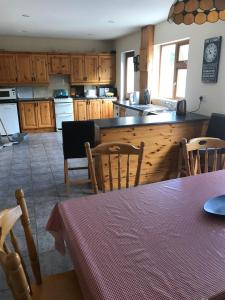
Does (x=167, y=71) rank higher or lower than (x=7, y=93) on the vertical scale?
higher

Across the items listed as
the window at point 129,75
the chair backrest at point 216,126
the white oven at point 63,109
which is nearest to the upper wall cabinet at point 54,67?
the window at point 129,75

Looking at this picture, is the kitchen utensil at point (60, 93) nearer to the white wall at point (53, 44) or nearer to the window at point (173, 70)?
the white wall at point (53, 44)

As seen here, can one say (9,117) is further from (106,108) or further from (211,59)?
(211,59)

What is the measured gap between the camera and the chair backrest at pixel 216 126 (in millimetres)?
2943

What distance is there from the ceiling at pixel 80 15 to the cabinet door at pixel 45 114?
5.46 ft

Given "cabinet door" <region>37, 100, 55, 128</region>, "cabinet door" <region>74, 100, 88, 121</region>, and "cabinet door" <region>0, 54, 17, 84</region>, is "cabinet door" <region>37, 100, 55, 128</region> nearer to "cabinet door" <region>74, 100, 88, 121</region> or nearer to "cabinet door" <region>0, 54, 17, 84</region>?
"cabinet door" <region>74, 100, 88, 121</region>

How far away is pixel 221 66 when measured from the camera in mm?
3057

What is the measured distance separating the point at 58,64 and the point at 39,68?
18.6 inches

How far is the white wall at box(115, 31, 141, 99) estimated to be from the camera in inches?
208

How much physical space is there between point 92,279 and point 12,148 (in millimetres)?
4551

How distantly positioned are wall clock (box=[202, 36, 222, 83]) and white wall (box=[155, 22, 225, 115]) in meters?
0.05

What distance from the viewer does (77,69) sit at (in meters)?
6.36

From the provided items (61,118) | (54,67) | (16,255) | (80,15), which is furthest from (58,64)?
(16,255)

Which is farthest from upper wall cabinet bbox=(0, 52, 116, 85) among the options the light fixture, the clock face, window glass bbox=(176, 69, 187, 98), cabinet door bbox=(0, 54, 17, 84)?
the light fixture
